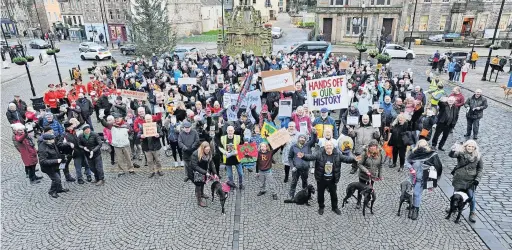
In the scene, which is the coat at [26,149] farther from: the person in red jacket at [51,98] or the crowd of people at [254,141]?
the person in red jacket at [51,98]

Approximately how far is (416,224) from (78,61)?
3689cm

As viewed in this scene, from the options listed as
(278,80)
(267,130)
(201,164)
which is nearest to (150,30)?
(278,80)

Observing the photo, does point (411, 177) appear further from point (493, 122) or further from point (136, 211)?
point (493, 122)

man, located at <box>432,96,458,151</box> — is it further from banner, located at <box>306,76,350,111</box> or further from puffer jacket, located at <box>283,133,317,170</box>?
puffer jacket, located at <box>283,133,317,170</box>

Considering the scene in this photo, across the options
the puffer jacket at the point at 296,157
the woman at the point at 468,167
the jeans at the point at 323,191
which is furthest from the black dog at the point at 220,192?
the woman at the point at 468,167

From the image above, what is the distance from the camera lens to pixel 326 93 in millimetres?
10375

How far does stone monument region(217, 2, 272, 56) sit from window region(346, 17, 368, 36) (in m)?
14.8

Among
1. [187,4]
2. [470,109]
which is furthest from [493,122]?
[187,4]

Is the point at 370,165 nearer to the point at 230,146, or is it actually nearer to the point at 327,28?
the point at 230,146

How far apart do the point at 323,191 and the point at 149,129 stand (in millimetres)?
5054

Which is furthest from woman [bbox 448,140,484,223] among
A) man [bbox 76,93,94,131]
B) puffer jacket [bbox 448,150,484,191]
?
man [bbox 76,93,94,131]

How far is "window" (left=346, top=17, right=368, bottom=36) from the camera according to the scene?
129 ft

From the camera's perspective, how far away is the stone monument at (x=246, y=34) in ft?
97.7

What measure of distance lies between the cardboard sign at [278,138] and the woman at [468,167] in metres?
3.80
